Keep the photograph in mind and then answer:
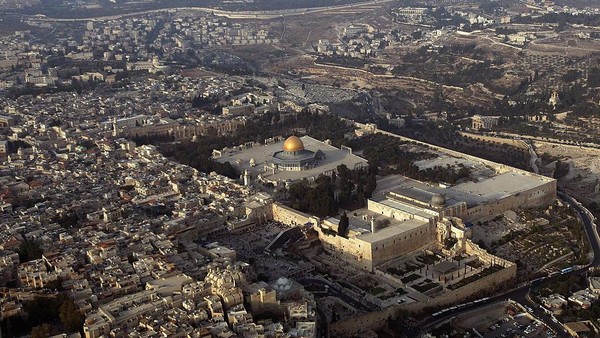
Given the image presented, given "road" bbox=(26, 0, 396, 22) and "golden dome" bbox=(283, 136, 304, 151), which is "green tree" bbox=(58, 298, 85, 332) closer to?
"golden dome" bbox=(283, 136, 304, 151)

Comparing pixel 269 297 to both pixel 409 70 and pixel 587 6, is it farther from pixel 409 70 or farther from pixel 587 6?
pixel 587 6

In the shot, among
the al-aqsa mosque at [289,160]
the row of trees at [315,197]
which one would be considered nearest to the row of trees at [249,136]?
the al-aqsa mosque at [289,160]

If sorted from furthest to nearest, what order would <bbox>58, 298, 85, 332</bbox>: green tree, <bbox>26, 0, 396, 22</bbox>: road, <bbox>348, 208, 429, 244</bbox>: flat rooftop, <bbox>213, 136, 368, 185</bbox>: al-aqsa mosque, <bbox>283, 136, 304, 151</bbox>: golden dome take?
1. <bbox>26, 0, 396, 22</bbox>: road
2. <bbox>283, 136, 304, 151</bbox>: golden dome
3. <bbox>213, 136, 368, 185</bbox>: al-aqsa mosque
4. <bbox>348, 208, 429, 244</bbox>: flat rooftop
5. <bbox>58, 298, 85, 332</bbox>: green tree

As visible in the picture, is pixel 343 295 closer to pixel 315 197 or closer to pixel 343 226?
pixel 343 226

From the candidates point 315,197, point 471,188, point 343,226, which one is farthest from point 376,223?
point 471,188

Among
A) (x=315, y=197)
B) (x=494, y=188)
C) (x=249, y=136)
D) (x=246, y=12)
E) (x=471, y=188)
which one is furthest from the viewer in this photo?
(x=246, y=12)

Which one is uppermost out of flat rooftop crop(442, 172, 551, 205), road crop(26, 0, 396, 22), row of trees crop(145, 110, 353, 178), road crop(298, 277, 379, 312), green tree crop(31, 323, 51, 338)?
green tree crop(31, 323, 51, 338)

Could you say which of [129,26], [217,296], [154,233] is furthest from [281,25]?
[217,296]

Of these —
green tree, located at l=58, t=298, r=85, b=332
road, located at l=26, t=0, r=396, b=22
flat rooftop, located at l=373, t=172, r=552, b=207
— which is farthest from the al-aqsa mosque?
road, located at l=26, t=0, r=396, b=22
